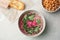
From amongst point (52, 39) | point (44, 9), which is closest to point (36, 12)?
point (44, 9)

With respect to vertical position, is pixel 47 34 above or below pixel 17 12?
below

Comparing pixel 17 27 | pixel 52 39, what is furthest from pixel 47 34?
pixel 17 27

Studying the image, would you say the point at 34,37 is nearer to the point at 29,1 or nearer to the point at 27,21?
the point at 27,21

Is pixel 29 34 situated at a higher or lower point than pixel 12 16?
lower

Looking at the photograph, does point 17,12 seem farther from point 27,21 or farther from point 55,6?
point 55,6
